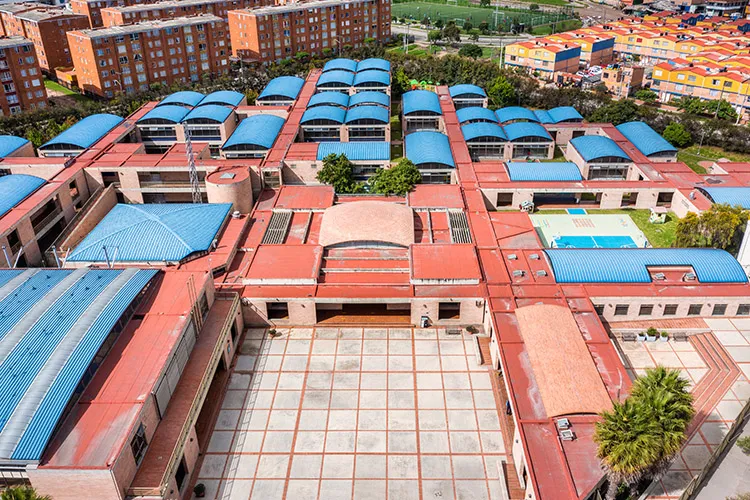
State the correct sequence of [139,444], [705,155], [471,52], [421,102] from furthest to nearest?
[471,52] → [421,102] → [705,155] → [139,444]

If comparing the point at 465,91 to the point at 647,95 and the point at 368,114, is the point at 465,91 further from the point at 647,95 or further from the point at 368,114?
the point at 647,95

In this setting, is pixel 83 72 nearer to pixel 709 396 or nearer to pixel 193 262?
pixel 193 262

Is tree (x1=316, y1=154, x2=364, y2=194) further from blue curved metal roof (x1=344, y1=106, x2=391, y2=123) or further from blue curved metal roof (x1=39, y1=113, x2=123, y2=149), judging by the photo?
blue curved metal roof (x1=39, y1=113, x2=123, y2=149)

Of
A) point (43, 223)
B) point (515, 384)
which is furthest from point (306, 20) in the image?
point (515, 384)

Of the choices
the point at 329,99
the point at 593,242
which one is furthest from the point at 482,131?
the point at 593,242

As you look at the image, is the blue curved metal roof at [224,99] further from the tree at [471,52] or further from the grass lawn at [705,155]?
the grass lawn at [705,155]
